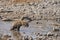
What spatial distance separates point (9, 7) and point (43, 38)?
549cm

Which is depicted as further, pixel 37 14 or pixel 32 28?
pixel 37 14

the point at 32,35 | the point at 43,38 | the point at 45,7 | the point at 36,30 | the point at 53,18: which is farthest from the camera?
the point at 45,7

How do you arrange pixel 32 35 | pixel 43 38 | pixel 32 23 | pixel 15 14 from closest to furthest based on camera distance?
pixel 43 38
pixel 32 35
pixel 32 23
pixel 15 14

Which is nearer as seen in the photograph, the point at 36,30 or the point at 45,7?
the point at 36,30

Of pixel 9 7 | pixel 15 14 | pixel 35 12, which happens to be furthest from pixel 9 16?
pixel 9 7

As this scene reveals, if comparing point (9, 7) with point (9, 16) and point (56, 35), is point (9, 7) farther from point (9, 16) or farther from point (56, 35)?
point (56, 35)

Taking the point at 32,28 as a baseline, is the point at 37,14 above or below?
below

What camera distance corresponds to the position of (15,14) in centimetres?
1127

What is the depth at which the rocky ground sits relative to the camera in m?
7.96

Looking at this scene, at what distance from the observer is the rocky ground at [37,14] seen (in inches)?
314

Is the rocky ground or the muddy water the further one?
the muddy water

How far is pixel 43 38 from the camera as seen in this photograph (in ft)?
24.9

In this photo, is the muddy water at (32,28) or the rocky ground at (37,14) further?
the muddy water at (32,28)

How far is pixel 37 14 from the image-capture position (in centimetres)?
1110
